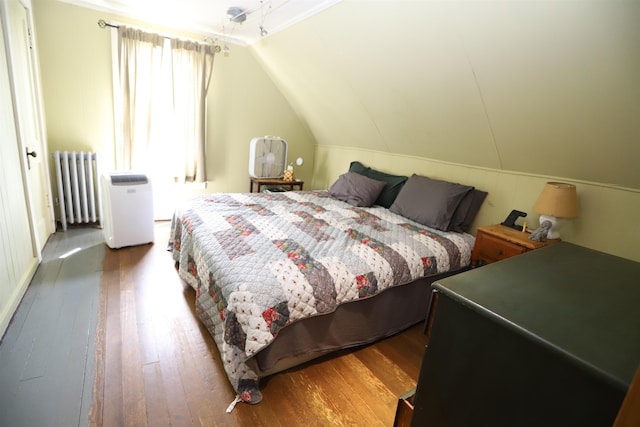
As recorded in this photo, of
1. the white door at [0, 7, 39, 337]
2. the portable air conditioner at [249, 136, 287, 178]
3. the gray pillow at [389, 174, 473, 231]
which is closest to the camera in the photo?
the white door at [0, 7, 39, 337]

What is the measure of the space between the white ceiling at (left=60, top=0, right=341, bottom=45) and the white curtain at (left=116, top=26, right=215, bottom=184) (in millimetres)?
193

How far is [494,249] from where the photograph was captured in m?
2.25

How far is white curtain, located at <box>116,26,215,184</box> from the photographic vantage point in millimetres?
3465

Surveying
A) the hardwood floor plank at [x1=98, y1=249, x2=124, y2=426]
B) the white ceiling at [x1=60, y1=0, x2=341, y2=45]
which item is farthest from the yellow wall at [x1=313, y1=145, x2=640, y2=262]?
the hardwood floor plank at [x1=98, y1=249, x2=124, y2=426]

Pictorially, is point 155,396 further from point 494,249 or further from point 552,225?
point 552,225

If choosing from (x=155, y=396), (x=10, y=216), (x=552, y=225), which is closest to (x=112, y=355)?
(x=155, y=396)

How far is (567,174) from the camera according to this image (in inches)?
87.4

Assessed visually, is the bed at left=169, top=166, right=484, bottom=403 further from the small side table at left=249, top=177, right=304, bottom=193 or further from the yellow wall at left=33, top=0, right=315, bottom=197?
the yellow wall at left=33, top=0, right=315, bottom=197

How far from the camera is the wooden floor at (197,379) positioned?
4.84ft

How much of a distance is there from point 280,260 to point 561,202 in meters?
1.80

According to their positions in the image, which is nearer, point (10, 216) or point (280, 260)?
point (280, 260)

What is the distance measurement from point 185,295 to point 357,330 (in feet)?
4.39

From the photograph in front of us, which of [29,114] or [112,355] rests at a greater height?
[29,114]

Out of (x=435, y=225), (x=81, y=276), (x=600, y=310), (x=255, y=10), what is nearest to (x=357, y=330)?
(x=435, y=225)
